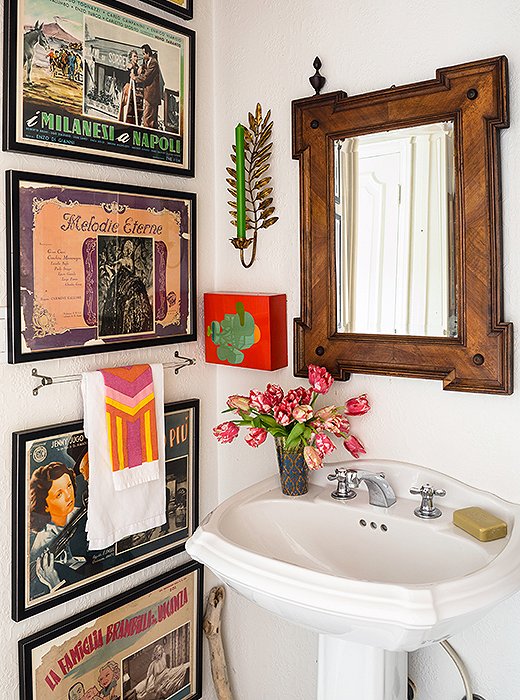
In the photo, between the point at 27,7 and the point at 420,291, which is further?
the point at 420,291

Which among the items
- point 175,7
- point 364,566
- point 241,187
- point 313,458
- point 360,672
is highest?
point 175,7

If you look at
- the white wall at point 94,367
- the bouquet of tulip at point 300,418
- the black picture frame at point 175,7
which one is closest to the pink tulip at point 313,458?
the bouquet of tulip at point 300,418

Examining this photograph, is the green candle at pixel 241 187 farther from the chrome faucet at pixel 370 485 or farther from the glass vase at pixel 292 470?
the chrome faucet at pixel 370 485

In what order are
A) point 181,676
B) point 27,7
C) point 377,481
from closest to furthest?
1. point 27,7
2. point 377,481
3. point 181,676

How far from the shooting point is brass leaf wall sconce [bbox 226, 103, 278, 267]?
1704mm

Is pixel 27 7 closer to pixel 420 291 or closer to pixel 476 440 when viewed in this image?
pixel 420 291

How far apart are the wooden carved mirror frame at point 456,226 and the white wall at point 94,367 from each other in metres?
0.32

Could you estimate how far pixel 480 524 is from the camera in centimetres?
131

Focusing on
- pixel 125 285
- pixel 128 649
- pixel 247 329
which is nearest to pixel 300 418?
pixel 247 329

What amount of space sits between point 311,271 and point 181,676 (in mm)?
1150

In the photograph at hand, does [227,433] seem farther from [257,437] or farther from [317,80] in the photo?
[317,80]

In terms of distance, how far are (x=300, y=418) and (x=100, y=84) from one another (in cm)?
89

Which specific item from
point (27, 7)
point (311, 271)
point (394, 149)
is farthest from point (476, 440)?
point (27, 7)

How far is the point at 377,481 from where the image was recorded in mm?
1468
